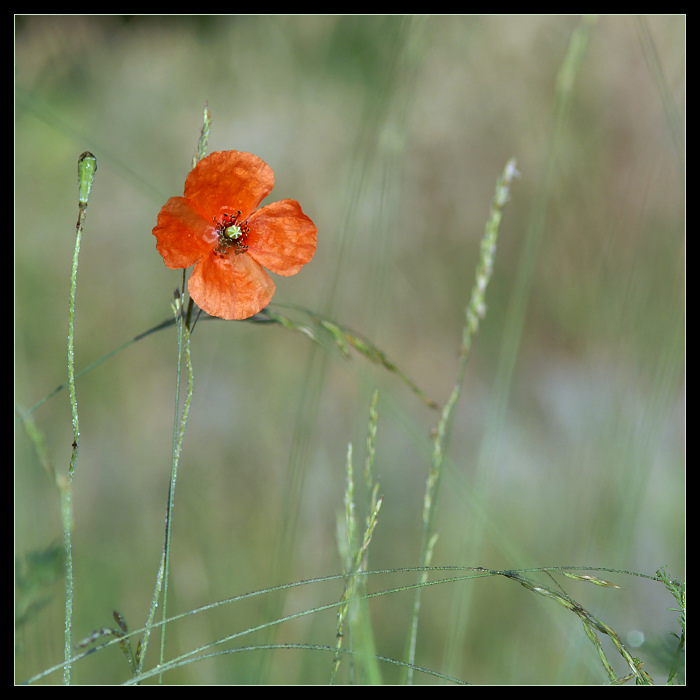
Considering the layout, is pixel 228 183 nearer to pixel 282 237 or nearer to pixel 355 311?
pixel 282 237

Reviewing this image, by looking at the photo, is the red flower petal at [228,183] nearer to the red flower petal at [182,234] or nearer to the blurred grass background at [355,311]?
the red flower petal at [182,234]

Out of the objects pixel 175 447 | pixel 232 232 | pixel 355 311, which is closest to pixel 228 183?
pixel 232 232

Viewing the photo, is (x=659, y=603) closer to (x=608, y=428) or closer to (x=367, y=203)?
(x=608, y=428)

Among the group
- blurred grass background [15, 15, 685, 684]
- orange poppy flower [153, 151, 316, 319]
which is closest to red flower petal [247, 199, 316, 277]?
orange poppy flower [153, 151, 316, 319]

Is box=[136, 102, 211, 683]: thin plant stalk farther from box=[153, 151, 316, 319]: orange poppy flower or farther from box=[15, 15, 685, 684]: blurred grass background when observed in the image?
box=[15, 15, 685, 684]: blurred grass background

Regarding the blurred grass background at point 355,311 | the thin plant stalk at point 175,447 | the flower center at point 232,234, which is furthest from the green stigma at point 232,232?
the blurred grass background at point 355,311

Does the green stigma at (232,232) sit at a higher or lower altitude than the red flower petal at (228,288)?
higher

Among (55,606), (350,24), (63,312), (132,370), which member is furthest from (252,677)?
(350,24)
